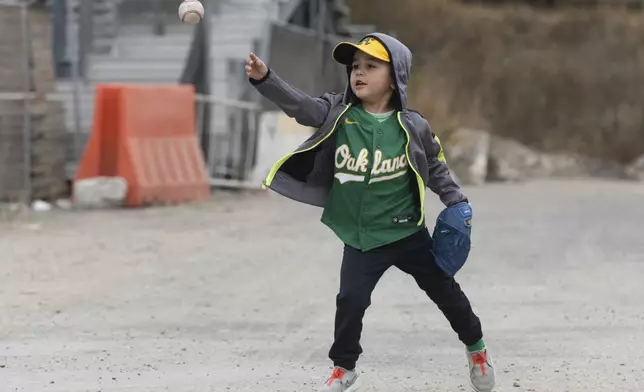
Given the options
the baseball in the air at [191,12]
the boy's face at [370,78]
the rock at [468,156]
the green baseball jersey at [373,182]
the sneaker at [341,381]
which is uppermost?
the baseball in the air at [191,12]

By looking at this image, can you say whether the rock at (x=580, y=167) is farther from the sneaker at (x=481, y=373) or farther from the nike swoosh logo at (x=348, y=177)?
the nike swoosh logo at (x=348, y=177)

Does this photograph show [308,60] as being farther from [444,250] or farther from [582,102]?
[444,250]

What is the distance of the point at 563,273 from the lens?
7848 millimetres

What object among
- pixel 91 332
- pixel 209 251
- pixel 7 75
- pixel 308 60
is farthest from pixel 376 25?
pixel 91 332

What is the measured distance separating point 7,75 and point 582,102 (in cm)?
1631

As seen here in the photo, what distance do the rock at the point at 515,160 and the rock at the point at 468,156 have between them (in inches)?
22.3

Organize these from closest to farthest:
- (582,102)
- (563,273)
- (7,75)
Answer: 1. (563,273)
2. (7,75)
3. (582,102)

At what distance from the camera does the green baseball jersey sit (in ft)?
14.6

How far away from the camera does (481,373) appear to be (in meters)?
4.56

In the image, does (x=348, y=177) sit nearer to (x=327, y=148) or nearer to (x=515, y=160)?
(x=327, y=148)

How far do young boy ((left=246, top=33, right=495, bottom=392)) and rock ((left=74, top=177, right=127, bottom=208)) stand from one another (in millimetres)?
7162

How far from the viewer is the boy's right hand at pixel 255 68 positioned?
166 inches

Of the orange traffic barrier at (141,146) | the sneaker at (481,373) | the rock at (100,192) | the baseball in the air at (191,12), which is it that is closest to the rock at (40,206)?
the rock at (100,192)

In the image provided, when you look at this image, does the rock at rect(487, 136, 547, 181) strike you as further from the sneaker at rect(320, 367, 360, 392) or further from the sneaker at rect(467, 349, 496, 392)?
the sneaker at rect(320, 367, 360, 392)
